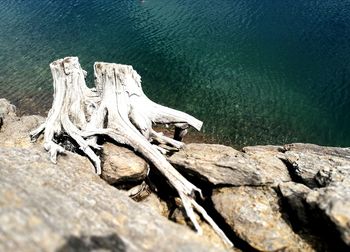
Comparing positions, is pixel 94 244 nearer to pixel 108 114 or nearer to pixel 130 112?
pixel 108 114

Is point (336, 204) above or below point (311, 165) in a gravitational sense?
above

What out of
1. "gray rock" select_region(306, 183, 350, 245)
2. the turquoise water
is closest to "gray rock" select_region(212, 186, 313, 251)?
"gray rock" select_region(306, 183, 350, 245)

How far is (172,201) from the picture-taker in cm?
1547

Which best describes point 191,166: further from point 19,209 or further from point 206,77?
point 206,77

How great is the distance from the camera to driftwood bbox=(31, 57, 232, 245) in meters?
16.5

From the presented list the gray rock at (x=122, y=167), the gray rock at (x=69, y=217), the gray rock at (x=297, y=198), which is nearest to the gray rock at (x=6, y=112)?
the gray rock at (x=122, y=167)

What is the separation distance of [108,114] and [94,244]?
10.4 metres

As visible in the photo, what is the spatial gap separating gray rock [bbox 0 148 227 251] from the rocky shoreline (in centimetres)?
3

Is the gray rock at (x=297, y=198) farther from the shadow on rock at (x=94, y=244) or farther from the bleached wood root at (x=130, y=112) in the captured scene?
the shadow on rock at (x=94, y=244)

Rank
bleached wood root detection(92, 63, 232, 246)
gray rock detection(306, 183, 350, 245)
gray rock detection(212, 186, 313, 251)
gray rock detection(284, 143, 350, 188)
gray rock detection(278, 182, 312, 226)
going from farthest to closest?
bleached wood root detection(92, 63, 232, 246) → gray rock detection(284, 143, 350, 188) → gray rock detection(278, 182, 312, 226) → gray rock detection(212, 186, 313, 251) → gray rock detection(306, 183, 350, 245)

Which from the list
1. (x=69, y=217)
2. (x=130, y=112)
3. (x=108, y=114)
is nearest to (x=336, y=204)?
(x=69, y=217)

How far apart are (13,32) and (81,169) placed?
4731 cm

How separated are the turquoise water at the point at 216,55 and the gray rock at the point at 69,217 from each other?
19.5 metres

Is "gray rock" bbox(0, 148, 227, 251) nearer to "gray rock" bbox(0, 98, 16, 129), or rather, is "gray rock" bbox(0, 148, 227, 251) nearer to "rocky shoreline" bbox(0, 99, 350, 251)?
"rocky shoreline" bbox(0, 99, 350, 251)
